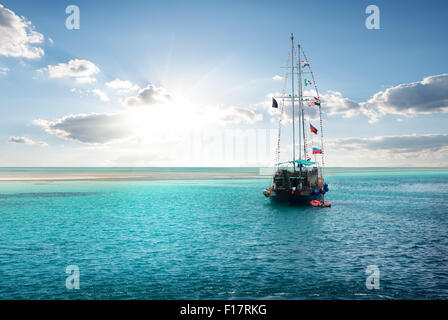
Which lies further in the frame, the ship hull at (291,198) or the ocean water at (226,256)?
the ship hull at (291,198)

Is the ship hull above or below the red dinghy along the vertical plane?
above

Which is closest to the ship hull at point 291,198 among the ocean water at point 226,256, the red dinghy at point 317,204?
the red dinghy at point 317,204

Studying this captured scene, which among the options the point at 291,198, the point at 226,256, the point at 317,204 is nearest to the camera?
the point at 226,256

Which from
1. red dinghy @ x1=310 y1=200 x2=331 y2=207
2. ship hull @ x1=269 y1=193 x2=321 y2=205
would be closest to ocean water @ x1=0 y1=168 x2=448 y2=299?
ship hull @ x1=269 y1=193 x2=321 y2=205

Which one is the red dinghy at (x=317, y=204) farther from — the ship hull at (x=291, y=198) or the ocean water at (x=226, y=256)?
the ocean water at (x=226, y=256)

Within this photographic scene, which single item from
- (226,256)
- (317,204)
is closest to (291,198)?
(317,204)

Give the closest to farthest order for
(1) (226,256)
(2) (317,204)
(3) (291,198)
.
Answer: (1) (226,256) < (3) (291,198) < (2) (317,204)

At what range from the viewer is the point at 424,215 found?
44.6 meters

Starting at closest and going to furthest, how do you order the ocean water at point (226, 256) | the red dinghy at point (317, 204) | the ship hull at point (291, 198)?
the ocean water at point (226, 256), the ship hull at point (291, 198), the red dinghy at point (317, 204)

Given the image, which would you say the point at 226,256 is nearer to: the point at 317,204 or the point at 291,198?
the point at 291,198

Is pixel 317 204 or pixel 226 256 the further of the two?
pixel 317 204

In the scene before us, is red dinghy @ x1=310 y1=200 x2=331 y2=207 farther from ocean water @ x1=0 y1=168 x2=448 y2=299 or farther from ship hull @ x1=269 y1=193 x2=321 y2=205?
ocean water @ x1=0 y1=168 x2=448 y2=299

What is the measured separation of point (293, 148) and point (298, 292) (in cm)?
4960
